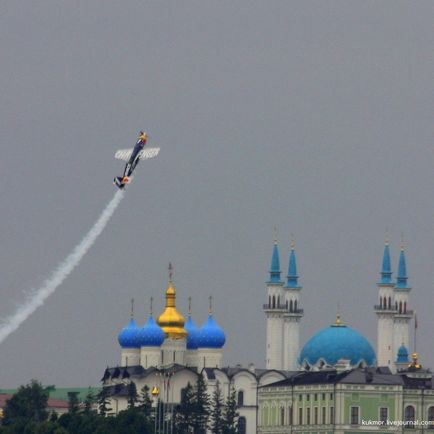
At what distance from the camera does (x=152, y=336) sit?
140 m

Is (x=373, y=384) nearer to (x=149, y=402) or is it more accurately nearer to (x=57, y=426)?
(x=149, y=402)

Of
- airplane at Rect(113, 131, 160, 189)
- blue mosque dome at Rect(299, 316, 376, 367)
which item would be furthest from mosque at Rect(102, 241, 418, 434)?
airplane at Rect(113, 131, 160, 189)

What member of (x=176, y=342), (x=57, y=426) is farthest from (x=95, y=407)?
(x=57, y=426)

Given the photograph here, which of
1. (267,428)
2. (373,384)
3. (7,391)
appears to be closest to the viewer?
(373,384)

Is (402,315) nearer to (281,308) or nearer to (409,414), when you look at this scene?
(281,308)

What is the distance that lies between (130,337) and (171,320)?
2591mm

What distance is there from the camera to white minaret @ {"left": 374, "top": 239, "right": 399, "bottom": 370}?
14588 cm

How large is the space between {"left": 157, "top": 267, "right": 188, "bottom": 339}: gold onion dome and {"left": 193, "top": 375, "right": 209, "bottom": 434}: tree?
34.4 ft

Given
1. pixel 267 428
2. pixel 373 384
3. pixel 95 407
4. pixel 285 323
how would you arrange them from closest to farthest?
pixel 373 384
pixel 267 428
pixel 95 407
pixel 285 323

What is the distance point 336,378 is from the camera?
123m

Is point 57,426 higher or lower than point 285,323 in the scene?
lower

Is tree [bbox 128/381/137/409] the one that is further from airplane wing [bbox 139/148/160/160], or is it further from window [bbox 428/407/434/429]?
airplane wing [bbox 139/148/160/160]

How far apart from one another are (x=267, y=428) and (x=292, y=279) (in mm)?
21515

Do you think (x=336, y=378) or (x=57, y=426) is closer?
(x=57, y=426)
